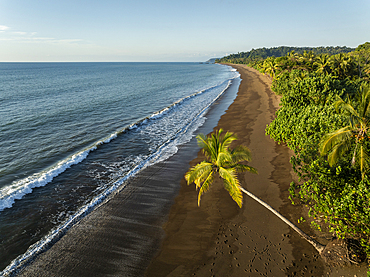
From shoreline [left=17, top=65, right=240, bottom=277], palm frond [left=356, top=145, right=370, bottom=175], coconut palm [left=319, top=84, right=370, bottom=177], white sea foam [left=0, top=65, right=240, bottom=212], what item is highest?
coconut palm [left=319, top=84, right=370, bottom=177]

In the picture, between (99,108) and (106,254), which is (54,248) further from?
(99,108)

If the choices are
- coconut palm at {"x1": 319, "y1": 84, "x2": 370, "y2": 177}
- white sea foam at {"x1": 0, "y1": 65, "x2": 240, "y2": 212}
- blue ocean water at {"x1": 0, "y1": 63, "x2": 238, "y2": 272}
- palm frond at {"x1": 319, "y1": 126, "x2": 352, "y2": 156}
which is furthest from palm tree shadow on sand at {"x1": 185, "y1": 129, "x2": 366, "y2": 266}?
white sea foam at {"x1": 0, "y1": 65, "x2": 240, "y2": 212}

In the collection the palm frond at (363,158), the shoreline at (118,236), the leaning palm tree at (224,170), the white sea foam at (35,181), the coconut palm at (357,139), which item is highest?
the coconut palm at (357,139)

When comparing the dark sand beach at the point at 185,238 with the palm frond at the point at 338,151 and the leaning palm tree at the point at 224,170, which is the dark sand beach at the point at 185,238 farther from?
the palm frond at the point at 338,151

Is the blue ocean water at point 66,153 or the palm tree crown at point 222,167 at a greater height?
the palm tree crown at point 222,167

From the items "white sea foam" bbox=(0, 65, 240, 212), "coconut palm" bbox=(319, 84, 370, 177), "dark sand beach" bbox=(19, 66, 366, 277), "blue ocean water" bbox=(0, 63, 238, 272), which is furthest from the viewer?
"white sea foam" bbox=(0, 65, 240, 212)

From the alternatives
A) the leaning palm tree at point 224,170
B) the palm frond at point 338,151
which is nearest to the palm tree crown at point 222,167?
the leaning palm tree at point 224,170

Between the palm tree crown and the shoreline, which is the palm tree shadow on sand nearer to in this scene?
the palm tree crown
